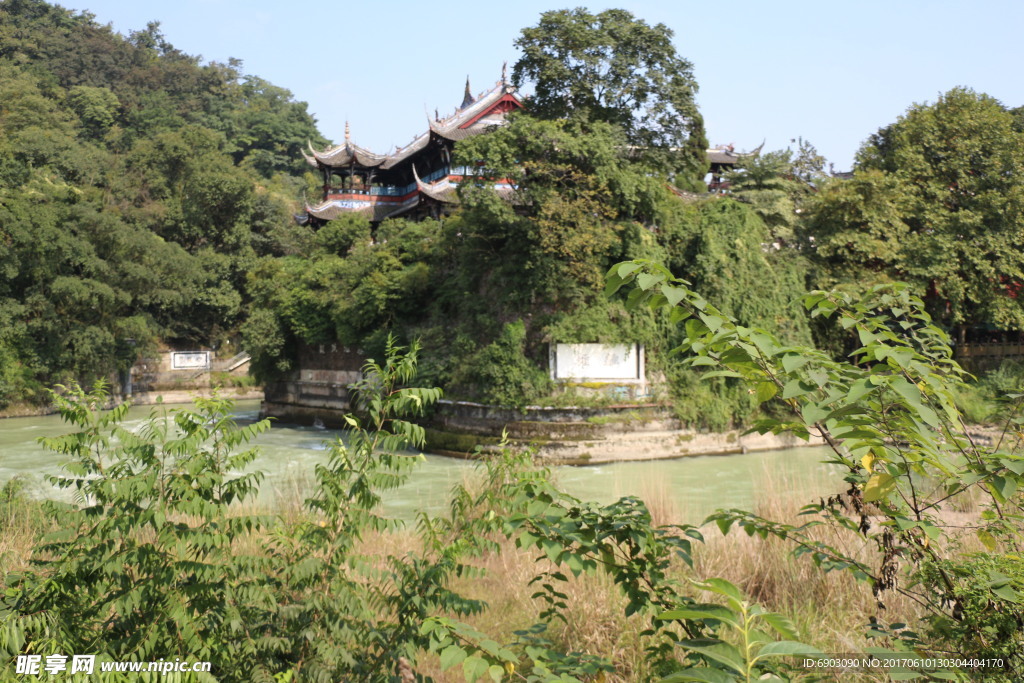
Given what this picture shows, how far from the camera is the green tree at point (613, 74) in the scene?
53.8 ft

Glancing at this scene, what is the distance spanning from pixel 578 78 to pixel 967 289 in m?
11.6

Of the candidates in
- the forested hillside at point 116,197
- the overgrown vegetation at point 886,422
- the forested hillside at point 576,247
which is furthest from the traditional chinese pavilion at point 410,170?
the overgrown vegetation at point 886,422

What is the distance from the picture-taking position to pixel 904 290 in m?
2.32

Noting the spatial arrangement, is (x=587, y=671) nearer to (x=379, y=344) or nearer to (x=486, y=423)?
(x=486, y=423)

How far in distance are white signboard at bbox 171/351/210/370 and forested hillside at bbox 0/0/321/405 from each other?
4.26ft

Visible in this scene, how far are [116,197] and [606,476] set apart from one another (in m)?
32.1

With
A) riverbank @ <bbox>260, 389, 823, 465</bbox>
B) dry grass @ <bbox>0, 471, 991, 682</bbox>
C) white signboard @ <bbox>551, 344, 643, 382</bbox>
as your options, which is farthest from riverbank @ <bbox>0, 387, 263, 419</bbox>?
dry grass @ <bbox>0, 471, 991, 682</bbox>

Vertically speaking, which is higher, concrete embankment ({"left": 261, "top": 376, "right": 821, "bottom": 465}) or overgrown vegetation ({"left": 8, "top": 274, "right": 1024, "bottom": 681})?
overgrown vegetation ({"left": 8, "top": 274, "right": 1024, "bottom": 681})

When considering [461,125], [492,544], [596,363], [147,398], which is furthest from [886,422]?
[147,398]

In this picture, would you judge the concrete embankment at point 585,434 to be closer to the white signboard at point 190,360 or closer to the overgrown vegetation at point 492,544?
the overgrown vegetation at point 492,544

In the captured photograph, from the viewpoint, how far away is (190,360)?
32.6 metres

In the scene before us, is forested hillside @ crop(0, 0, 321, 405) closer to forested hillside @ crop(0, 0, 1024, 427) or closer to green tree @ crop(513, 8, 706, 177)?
forested hillside @ crop(0, 0, 1024, 427)

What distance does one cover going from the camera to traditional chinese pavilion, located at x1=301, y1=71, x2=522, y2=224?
76.2ft

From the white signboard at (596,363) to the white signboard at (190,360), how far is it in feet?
74.7
